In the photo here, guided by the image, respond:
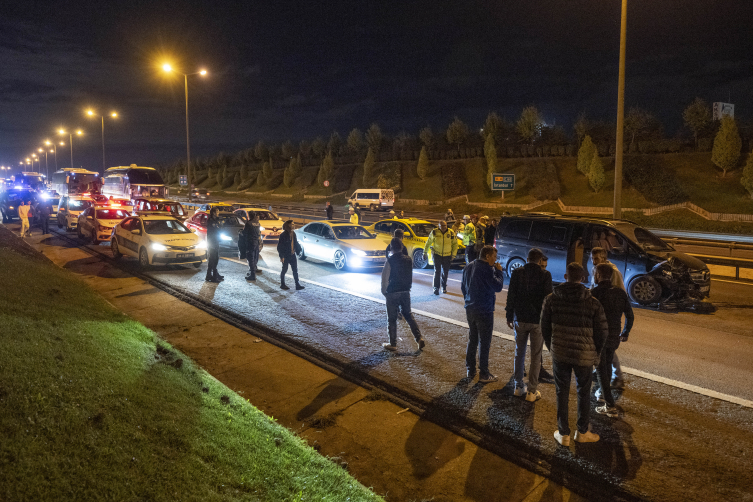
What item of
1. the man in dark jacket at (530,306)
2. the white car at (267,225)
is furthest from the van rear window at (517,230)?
the white car at (267,225)

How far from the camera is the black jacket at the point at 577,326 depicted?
4.84m

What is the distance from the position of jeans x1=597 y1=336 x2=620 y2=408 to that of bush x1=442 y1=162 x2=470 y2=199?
58583 mm

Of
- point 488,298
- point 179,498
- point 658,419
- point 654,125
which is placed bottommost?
point 658,419

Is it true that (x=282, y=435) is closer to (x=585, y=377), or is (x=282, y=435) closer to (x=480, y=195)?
(x=585, y=377)

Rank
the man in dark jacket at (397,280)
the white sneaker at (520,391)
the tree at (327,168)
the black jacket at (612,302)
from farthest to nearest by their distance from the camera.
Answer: the tree at (327,168) < the man in dark jacket at (397,280) < the white sneaker at (520,391) < the black jacket at (612,302)

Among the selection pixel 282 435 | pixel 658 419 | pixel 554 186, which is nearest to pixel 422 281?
pixel 658 419

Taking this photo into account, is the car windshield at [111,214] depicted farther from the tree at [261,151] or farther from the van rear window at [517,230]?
the tree at [261,151]

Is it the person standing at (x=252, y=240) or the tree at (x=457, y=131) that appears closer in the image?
the person standing at (x=252, y=240)

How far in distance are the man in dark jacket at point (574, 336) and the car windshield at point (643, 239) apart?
303 inches

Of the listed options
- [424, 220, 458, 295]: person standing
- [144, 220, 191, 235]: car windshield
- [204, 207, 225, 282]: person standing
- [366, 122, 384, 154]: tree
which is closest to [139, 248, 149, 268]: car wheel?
[144, 220, 191, 235]: car windshield

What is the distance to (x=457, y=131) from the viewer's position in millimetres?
78375

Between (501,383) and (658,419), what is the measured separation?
179 cm

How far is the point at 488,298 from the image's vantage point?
6461mm

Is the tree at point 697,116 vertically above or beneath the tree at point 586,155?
above
